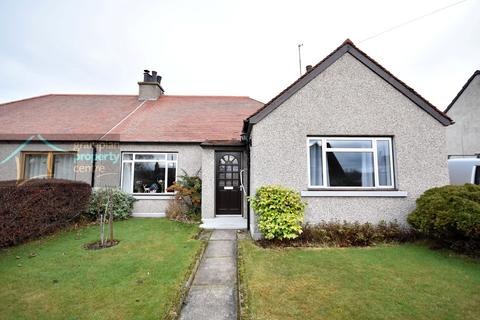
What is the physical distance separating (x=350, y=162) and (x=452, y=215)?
8.36 ft

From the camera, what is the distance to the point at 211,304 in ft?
11.1

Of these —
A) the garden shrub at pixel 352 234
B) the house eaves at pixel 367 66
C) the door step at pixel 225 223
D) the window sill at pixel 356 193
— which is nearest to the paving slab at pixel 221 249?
the door step at pixel 225 223

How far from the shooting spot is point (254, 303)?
3307 millimetres

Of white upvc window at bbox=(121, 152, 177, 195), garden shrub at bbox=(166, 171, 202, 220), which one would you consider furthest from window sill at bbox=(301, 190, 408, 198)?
white upvc window at bbox=(121, 152, 177, 195)

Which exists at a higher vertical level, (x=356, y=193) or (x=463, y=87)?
(x=463, y=87)

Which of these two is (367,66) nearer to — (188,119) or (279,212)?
(279,212)

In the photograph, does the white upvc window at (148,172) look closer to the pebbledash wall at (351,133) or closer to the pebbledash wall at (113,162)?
the pebbledash wall at (113,162)

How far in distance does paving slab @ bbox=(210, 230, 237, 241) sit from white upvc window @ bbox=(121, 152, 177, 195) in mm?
3788

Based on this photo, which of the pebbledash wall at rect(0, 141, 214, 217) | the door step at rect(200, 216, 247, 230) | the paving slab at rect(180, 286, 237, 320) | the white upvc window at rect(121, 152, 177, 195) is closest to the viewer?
the paving slab at rect(180, 286, 237, 320)

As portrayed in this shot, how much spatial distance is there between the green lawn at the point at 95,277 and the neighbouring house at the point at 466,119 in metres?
14.8

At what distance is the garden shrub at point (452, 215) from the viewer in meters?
4.85

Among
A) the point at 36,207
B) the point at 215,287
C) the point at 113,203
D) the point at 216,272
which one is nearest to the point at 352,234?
the point at 216,272

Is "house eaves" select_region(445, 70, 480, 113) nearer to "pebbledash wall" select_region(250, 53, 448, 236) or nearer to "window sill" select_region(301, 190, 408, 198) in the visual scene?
"pebbledash wall" select_region(250, 53, 448, 236)

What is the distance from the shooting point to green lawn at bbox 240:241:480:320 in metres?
3.11
